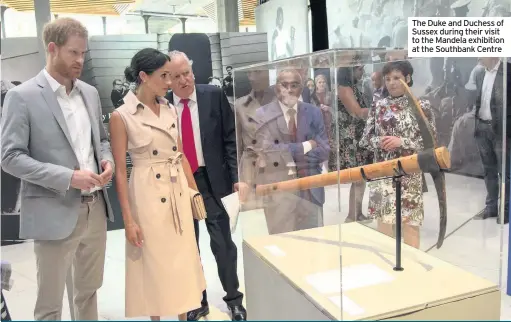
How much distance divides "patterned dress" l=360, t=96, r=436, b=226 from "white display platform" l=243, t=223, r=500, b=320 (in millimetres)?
134

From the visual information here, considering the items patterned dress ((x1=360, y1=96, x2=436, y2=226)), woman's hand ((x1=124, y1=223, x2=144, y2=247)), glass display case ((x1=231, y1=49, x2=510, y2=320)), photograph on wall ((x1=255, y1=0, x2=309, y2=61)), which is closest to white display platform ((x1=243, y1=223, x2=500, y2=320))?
glass display case ((x1=231, y1=49, x2=510, y2=320))

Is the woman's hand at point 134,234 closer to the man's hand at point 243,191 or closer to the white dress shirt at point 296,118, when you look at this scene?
the man's hand at point 243,191

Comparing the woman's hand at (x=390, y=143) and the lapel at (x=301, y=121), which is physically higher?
the lapel at (x=301, y=121)

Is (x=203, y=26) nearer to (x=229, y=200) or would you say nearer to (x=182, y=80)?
(x=182, y=80)

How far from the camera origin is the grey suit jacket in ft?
5.73

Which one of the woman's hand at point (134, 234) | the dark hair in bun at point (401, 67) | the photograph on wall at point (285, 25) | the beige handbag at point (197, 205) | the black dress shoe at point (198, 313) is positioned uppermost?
the photograph on wall at point (285, 25)

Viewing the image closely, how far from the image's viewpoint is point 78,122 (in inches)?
76.5

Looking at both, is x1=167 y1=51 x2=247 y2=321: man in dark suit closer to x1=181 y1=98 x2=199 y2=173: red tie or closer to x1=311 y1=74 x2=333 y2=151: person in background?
x1=181 y1=98 x2=199 y2=173: red tie

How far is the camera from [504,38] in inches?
60.5

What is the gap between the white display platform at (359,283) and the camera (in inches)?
49.9

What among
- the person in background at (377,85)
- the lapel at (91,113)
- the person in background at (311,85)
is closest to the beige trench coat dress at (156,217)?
the lapel at (91,113)

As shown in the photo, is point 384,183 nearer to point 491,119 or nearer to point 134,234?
point 491,119

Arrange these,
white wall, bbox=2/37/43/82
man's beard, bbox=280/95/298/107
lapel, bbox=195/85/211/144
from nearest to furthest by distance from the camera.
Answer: man's beard, bbox=280/95/298/107
lapel, bbox=195/85/211/144
white wall, bbox=2/37/43/82

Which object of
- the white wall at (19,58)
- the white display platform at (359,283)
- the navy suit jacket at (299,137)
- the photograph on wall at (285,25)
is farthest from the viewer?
the photograph on wall at (285,25)
